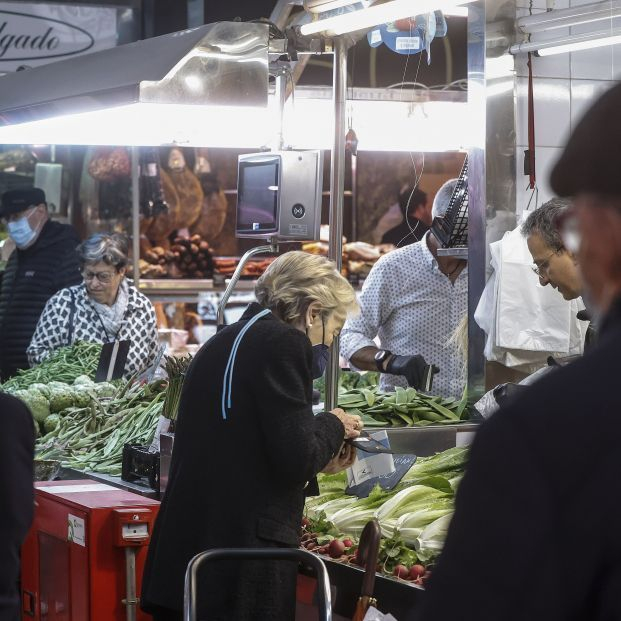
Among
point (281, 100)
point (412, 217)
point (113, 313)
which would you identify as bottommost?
point (113, 313)

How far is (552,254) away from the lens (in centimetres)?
407

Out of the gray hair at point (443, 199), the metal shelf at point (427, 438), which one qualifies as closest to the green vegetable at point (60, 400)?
the metal shelf at point (427, 438)

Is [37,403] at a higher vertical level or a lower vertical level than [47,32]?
lower

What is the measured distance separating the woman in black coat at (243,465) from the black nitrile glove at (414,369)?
2046mm

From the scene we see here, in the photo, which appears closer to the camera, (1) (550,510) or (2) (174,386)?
(1) (550,510)

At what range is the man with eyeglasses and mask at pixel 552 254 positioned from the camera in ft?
13.3

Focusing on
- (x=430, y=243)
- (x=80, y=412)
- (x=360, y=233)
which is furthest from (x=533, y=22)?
(x=360, y=233)

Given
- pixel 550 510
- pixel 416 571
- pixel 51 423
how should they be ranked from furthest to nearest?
pixel 51 423 → pixel 416 571 → pixel 550 510

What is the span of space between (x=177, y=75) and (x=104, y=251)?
9.28 feet

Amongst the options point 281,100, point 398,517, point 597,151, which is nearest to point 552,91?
point 281,100

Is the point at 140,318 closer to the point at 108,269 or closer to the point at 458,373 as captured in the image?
the point at 108,269

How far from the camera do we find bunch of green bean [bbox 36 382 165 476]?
210 inches

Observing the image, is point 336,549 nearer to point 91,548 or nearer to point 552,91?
point 91,548

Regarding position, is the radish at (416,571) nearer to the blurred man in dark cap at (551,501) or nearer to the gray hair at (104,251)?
the blurred man in dark cap at (551,501)
